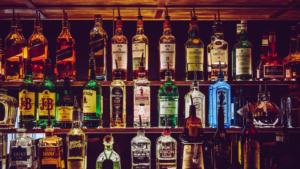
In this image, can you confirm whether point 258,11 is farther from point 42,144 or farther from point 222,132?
point 42,144

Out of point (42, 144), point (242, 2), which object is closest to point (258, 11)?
point (242, 2)

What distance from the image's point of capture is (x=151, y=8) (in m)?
1.97

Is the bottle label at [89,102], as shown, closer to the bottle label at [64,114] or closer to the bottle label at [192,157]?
the bottle label at [64,114]

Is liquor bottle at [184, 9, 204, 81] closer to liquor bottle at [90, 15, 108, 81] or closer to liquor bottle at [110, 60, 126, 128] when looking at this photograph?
liquor bottle at [110, 60, 126, 128]

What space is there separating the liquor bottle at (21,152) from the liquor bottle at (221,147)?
1.16 meters

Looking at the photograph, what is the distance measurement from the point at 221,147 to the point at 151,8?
1013 millimetres

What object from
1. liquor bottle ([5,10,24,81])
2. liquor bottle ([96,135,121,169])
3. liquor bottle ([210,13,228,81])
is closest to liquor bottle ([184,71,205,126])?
liquor bottle ([210,13,228,81])

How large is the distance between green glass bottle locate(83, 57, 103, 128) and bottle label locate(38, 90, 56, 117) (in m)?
0.21

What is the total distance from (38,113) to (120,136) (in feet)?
2.10

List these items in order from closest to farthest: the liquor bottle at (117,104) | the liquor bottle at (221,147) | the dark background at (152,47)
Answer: the liquor bottle at (221,147) → the liquor bottle at (117,104) → the dark background at (152,47)

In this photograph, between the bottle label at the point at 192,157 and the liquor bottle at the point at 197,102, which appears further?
the liquor bottle at the point at 197,102

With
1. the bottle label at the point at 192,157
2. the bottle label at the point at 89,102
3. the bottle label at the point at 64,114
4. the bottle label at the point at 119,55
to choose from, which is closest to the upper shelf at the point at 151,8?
the bottle label at the point at 119,55

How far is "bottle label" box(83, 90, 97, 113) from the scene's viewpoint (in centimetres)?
188

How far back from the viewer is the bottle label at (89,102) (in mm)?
1882
